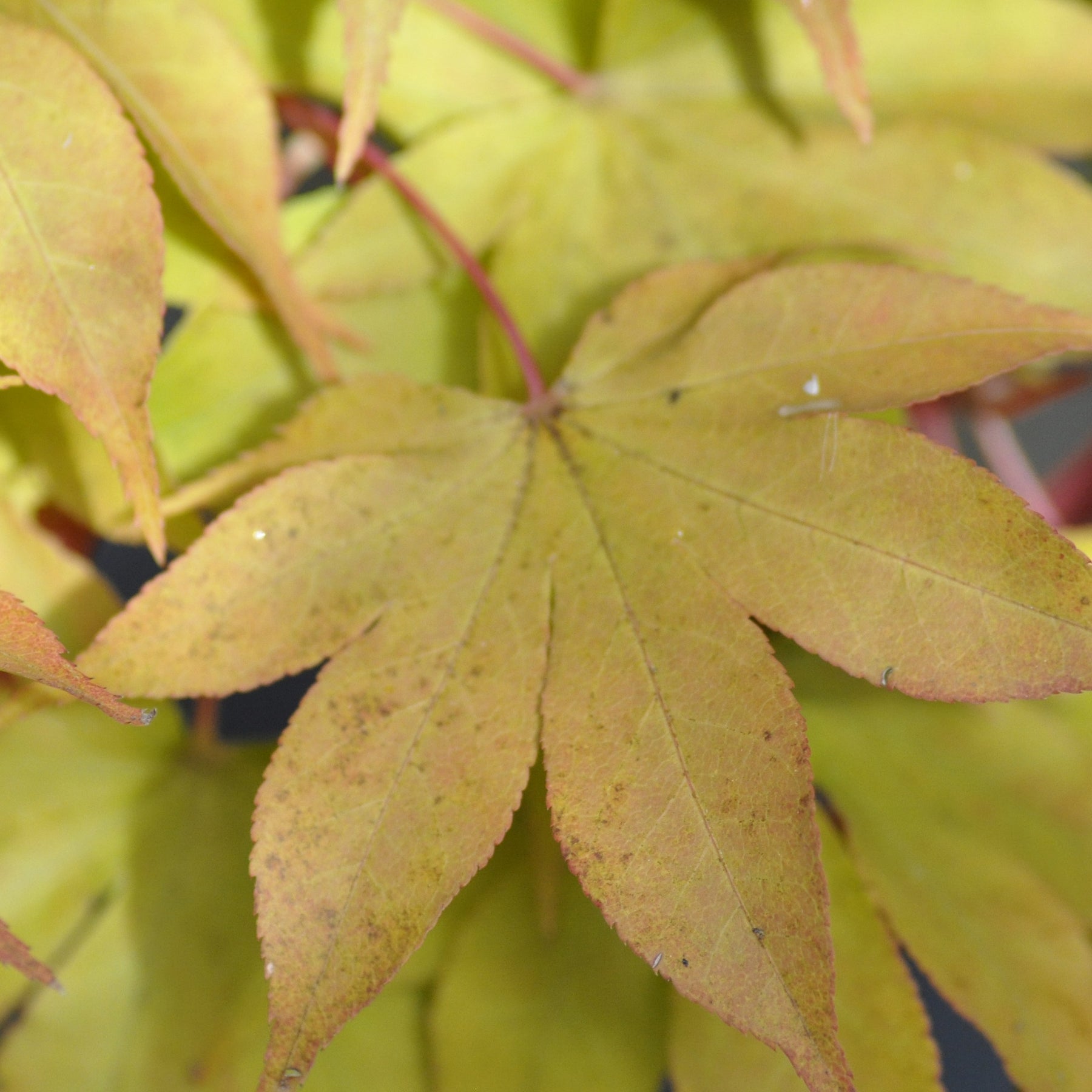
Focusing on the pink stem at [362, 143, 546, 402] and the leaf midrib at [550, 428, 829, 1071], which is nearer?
the leaf midrib at [550, 428, 829, 1071]

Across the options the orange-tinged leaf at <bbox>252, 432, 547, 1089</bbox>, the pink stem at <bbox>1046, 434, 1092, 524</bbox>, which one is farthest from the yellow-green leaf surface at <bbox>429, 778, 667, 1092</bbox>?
the pink stem at <bbox>1046, 434, 1092, 524</bbox>

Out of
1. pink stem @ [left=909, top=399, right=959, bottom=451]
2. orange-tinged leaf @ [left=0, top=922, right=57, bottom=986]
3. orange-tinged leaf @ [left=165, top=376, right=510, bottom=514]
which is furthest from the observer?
pink stem @ [left=909, top=399, right=959, bottom=451]

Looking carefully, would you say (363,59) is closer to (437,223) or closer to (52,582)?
(437,223)

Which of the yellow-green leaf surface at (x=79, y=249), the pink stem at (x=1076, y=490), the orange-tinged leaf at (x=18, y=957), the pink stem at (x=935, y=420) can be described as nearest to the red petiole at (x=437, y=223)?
the yellow-green leaf surface at (x=79, y=249)

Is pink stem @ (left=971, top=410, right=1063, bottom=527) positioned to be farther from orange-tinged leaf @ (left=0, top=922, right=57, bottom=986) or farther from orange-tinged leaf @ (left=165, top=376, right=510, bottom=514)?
orange-tinged leaf @ (left=0, top=922, right=57, bottom=986)

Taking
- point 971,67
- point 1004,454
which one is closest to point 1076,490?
point 1004,454

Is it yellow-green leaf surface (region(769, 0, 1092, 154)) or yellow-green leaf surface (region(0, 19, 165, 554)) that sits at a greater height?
yellow-green leaf surface (region(0, 19, 165, 554))

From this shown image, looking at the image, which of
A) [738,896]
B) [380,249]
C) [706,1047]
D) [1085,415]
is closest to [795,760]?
[738,896]
